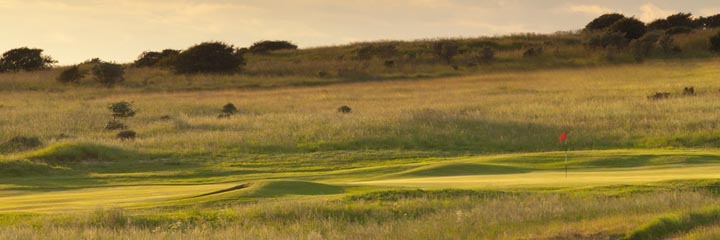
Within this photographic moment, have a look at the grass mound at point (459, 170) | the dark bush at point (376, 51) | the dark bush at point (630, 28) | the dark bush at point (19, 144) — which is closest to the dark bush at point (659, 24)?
the dark bush at point (630, 28)

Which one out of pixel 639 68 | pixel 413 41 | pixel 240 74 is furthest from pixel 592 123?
pixel 413 41

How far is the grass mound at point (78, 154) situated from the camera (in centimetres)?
2523

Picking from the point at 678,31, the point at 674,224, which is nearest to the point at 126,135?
the point at 674,224

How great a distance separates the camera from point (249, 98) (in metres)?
47.9

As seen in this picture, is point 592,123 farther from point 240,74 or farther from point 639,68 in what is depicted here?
point 240,74

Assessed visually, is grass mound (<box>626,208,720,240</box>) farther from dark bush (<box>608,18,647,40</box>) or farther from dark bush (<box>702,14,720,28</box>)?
dark bush (<box>702,14,720,28</box>)

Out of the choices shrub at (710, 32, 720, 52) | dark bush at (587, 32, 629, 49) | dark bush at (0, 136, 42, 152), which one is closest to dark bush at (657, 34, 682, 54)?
shrub at (710, 32, 720, 52)

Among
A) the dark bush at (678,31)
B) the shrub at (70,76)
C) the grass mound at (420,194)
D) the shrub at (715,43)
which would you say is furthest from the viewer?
the dark bush at (678,31)

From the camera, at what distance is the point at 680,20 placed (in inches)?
3568

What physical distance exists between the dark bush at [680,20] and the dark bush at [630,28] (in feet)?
44.0

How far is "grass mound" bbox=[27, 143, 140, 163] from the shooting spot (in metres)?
25.2

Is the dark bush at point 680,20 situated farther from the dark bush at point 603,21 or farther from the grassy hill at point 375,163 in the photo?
Result: the grassy hill at point 375,163

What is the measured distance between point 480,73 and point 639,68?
9701 mm

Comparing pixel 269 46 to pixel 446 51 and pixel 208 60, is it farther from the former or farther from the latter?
pixel 446 51
